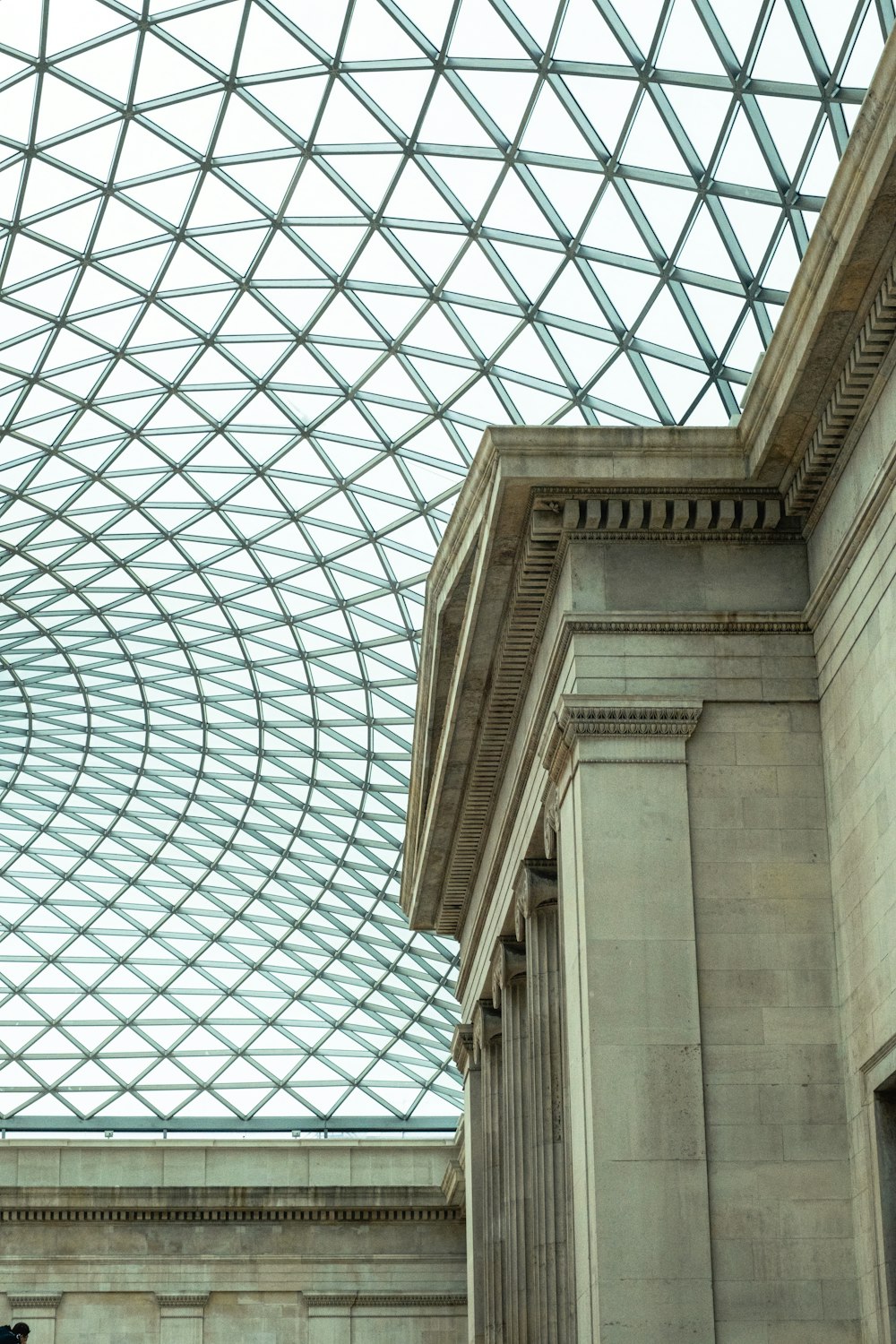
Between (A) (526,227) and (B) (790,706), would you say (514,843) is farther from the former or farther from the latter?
(A) (526,227)

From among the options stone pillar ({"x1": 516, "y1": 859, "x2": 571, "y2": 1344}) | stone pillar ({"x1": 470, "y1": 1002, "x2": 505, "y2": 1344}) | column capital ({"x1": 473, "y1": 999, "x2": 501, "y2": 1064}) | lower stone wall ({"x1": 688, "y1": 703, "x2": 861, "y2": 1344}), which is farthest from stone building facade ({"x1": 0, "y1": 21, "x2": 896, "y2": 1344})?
column capital ({"x1": 473, "y1": 999, "x2": 501, "y2": 1064})

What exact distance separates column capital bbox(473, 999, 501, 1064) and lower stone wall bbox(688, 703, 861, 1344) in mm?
13754

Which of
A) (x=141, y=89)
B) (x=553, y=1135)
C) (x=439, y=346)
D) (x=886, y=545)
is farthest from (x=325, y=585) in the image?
(x=886, y=545)

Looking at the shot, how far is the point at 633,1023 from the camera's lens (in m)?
21.4

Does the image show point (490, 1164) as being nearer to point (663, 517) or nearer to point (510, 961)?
point (510, 961)

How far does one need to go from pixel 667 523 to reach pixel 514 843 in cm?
833

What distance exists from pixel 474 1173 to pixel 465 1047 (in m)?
2.53

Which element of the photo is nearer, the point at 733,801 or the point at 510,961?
the point at 733,801

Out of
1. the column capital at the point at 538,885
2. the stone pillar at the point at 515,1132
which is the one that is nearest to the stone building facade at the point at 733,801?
the column capital at the point at 538,885

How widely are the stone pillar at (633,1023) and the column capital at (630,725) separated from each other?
0.02 m

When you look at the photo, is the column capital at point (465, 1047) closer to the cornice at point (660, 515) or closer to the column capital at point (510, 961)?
the column capital at point (510, 961)

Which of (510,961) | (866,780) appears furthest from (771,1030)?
(510,961)

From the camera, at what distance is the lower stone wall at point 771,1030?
20.4 meters

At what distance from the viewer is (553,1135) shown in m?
28.2
